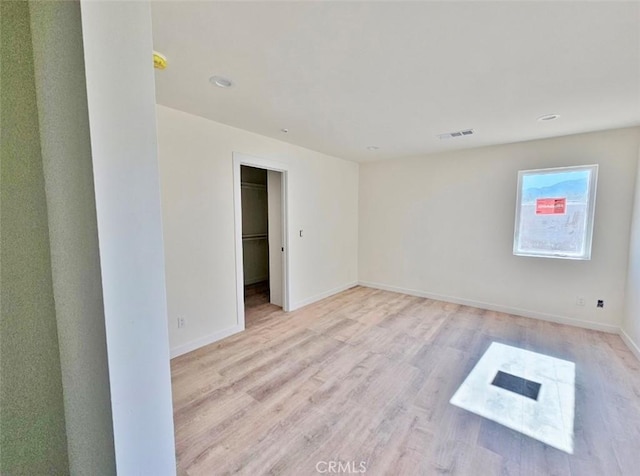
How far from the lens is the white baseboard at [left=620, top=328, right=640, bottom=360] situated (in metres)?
2.72

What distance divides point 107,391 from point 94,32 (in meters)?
0.76

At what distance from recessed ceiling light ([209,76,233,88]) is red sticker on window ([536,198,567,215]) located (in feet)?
13.2

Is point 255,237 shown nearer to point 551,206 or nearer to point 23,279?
point 551,206

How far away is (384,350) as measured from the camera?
9.53ft

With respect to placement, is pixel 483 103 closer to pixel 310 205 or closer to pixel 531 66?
pixel 531 66

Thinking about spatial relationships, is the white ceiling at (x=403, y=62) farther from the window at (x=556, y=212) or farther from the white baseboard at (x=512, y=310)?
the white baseboard at (x=512, y=310)

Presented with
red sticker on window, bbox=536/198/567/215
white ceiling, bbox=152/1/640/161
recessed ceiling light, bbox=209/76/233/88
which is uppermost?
recessed ceiling light, bbox=209/76/233/88

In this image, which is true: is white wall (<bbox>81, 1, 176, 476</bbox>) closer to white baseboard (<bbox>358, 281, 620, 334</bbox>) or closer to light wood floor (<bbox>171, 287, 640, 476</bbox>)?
light wood floor (<bbox>171, 287, 640, 476</bbox>)

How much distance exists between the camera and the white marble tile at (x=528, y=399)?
6.07 feet

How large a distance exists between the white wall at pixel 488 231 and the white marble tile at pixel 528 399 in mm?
1308

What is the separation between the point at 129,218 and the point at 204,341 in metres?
2.85

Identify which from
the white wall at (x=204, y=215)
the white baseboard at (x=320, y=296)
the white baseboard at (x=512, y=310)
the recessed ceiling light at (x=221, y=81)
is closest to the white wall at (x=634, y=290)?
the white baseboard at (x=512, y=310)

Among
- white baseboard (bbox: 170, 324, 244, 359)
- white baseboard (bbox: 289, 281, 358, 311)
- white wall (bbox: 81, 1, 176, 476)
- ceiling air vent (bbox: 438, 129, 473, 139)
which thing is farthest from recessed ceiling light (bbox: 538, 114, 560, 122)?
white baseboard (bbox: 170, 324, 244, 359)

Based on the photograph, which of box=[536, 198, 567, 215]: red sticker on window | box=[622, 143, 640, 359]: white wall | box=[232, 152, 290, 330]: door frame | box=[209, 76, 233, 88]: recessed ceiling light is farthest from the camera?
box=[536, 198, 567, 215]: red sticker on window
